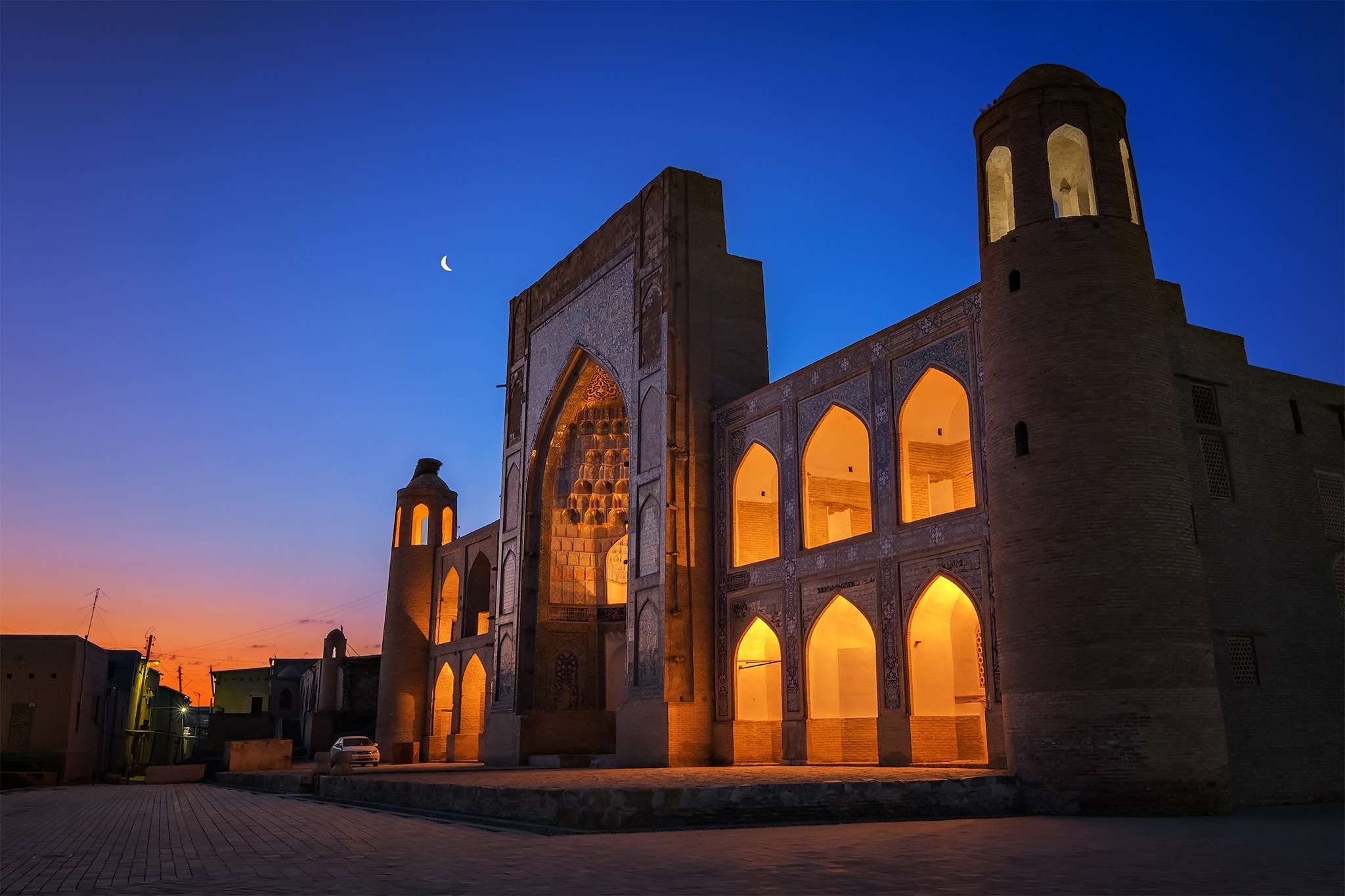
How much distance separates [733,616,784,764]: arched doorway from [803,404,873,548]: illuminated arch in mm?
1836

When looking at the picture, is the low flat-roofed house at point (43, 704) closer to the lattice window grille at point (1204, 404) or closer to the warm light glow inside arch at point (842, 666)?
the warm light glow inside arch at point (842, 666)

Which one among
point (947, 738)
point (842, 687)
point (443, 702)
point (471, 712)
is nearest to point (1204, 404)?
point (947, 738)

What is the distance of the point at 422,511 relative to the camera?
30422mm

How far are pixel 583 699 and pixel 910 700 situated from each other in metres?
9.62

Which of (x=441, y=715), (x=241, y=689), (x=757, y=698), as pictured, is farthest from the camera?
(x=241, y=689)

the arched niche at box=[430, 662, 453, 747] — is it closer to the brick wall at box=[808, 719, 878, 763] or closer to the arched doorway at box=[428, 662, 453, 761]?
the arched doorway at box=[428, 662, 453, 761]

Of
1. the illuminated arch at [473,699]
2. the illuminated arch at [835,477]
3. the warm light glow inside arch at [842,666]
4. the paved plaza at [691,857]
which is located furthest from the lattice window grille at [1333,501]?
the illuminated arch at [473,699]

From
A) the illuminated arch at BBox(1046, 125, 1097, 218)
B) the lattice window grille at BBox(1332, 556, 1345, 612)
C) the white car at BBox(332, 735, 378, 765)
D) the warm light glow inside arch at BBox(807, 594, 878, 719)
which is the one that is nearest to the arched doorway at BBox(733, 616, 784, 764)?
the warm light glow inside arch at BBox(807, 594, 878, 719)

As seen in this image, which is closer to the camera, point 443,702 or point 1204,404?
point 1204,404

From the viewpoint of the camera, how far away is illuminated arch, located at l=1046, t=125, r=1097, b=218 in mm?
12672

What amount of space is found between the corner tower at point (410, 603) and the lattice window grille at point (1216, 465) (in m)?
21.1

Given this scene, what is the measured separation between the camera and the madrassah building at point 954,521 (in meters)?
10.5

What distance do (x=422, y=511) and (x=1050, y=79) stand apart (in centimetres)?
2187

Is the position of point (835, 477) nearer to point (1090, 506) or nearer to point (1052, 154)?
point (1052, 154)
